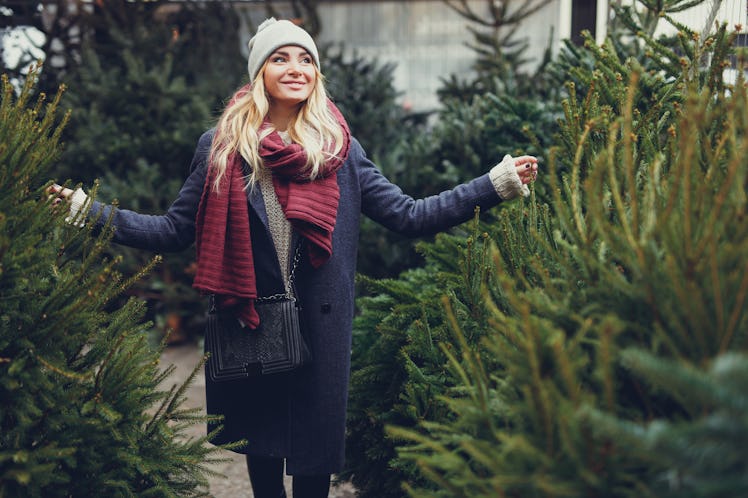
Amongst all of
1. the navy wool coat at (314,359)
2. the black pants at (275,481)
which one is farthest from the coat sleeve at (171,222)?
the black pants at (275,481)

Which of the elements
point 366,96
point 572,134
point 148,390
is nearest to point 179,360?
point 366,96

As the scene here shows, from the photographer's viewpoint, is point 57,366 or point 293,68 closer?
point 57,366

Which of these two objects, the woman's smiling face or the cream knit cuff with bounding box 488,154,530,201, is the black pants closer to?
the cream knit cuff with bounding box 488,154,530,201

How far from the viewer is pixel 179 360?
5.97 meters

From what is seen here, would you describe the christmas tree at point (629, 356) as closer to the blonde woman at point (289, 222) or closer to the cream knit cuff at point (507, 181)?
the cream knit cuff at point (507, 181)

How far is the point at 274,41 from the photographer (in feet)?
9.43

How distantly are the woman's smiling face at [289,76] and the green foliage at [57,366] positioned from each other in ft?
2.67

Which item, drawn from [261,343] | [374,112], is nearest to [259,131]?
[261,343]

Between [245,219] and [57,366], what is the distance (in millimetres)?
812

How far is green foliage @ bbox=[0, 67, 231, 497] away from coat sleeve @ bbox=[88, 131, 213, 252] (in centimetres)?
35

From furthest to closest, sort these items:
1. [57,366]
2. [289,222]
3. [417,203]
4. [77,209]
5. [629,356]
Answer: [417,203]
[289,222]
[77,209]
[57,366]
[629,356]

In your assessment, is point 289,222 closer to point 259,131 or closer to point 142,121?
point 259,131

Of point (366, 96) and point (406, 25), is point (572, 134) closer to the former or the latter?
point (366, 96)

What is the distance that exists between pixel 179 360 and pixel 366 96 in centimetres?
246
